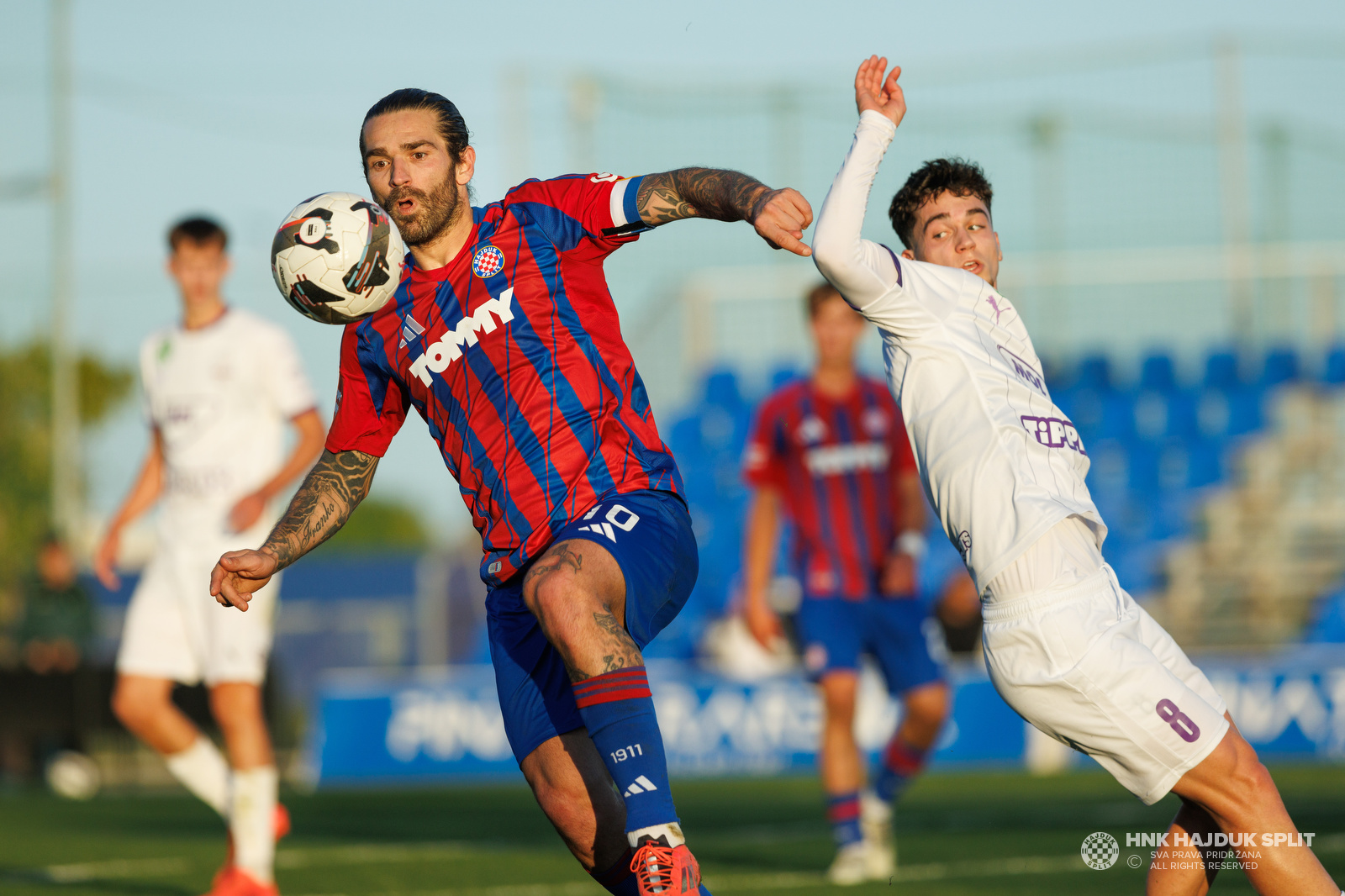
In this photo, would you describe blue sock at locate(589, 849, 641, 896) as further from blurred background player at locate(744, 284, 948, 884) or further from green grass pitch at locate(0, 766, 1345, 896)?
blurred background player at locate(744, 284, 948, 884)

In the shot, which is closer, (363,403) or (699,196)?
(699,196)

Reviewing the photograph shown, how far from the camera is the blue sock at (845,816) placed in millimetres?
6945

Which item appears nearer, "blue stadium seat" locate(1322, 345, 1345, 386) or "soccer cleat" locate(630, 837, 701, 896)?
"soccer cleat" locate(630, 837, 701, 896)

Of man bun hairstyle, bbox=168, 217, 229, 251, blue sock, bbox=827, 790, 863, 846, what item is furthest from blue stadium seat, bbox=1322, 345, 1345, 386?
man bun hairstyle, bbox=168, 217, 229, 251

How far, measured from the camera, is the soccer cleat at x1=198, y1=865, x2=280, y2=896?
6.14m

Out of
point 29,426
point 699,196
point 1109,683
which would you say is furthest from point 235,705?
point 29,426

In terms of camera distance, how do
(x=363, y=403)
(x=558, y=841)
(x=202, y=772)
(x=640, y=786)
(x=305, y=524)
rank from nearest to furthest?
(x=640, y=786), (x=305, y=524), (x=363, y=403), (x=202, y=772), (x=558, y=841)

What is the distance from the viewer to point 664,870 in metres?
3.50

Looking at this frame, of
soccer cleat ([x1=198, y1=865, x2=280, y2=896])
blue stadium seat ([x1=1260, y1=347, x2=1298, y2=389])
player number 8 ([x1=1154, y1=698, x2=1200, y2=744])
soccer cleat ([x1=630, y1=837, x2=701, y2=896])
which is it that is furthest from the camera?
blue stadium seat ([x1=1260, y1=347, x2=1298, y2=389])

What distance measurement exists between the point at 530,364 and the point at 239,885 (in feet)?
10.2

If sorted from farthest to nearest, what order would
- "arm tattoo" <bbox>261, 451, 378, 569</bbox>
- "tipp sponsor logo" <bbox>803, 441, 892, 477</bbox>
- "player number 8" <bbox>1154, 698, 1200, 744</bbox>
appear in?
"tipp sponsor logo" <bbox>803, 441, 892, 477</bbox>
"arm tattoo" <bbox>261, 451, 378, 569</bbox>
"player number 8" <bbox>1154, 698, 1200, 744</bbox>

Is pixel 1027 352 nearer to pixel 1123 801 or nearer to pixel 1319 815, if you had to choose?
pixel 1319 815

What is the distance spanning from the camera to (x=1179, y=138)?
57.2 ft

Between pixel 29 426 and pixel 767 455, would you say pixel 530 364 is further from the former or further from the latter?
pixel 29 426
